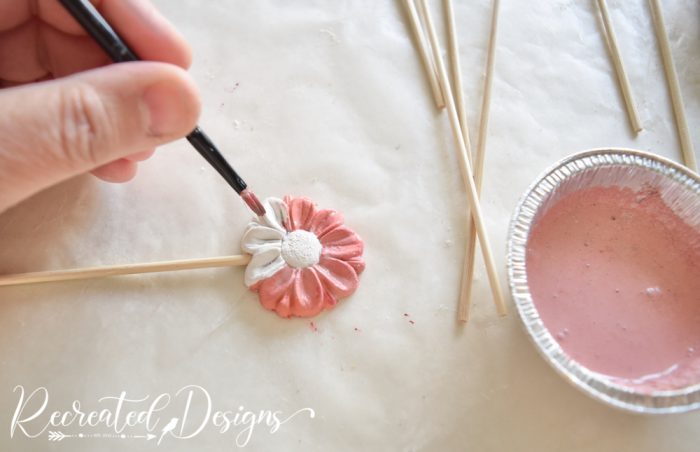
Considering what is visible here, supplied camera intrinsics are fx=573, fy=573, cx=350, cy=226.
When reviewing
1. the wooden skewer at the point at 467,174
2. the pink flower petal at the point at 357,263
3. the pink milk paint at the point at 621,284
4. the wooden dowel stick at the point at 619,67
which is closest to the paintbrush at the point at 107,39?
the pink flower petal at the point at 357,263

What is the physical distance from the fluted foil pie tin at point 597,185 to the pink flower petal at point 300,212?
1.05 feet

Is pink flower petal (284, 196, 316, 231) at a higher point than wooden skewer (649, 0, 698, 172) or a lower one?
higher

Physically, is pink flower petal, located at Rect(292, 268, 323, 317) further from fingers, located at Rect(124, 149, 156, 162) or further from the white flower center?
fingers, located at Rect(124, 149, 156, 162)

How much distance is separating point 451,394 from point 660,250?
1.27 ft

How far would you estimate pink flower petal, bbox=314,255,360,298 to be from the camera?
0.90 meters

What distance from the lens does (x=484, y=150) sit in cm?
98

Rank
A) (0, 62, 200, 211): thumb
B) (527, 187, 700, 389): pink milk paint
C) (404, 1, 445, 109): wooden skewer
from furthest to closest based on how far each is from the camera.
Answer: (404, 1, 445, 109): wooden skewer, (527, 187, 700, 389): pink milk paint, (0, 62, 200, 211): thumb

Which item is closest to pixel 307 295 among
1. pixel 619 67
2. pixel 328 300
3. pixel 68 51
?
pixel 328 300

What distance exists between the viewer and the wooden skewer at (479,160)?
0.90 meters

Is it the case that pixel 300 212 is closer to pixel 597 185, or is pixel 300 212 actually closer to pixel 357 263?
pixel 357 263

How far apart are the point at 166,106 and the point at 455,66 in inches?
21.2

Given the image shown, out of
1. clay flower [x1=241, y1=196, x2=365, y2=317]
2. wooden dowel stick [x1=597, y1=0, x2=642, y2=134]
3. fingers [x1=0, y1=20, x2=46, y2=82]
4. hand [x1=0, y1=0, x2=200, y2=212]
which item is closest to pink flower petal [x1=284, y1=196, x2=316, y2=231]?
clay flower [x1=241, y1=196, x2=365, y2=317]

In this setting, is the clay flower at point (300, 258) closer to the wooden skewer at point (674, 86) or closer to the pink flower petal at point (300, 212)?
the pink flower petal at point (300, 212)

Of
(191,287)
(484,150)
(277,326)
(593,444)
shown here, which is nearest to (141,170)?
(191,287)
